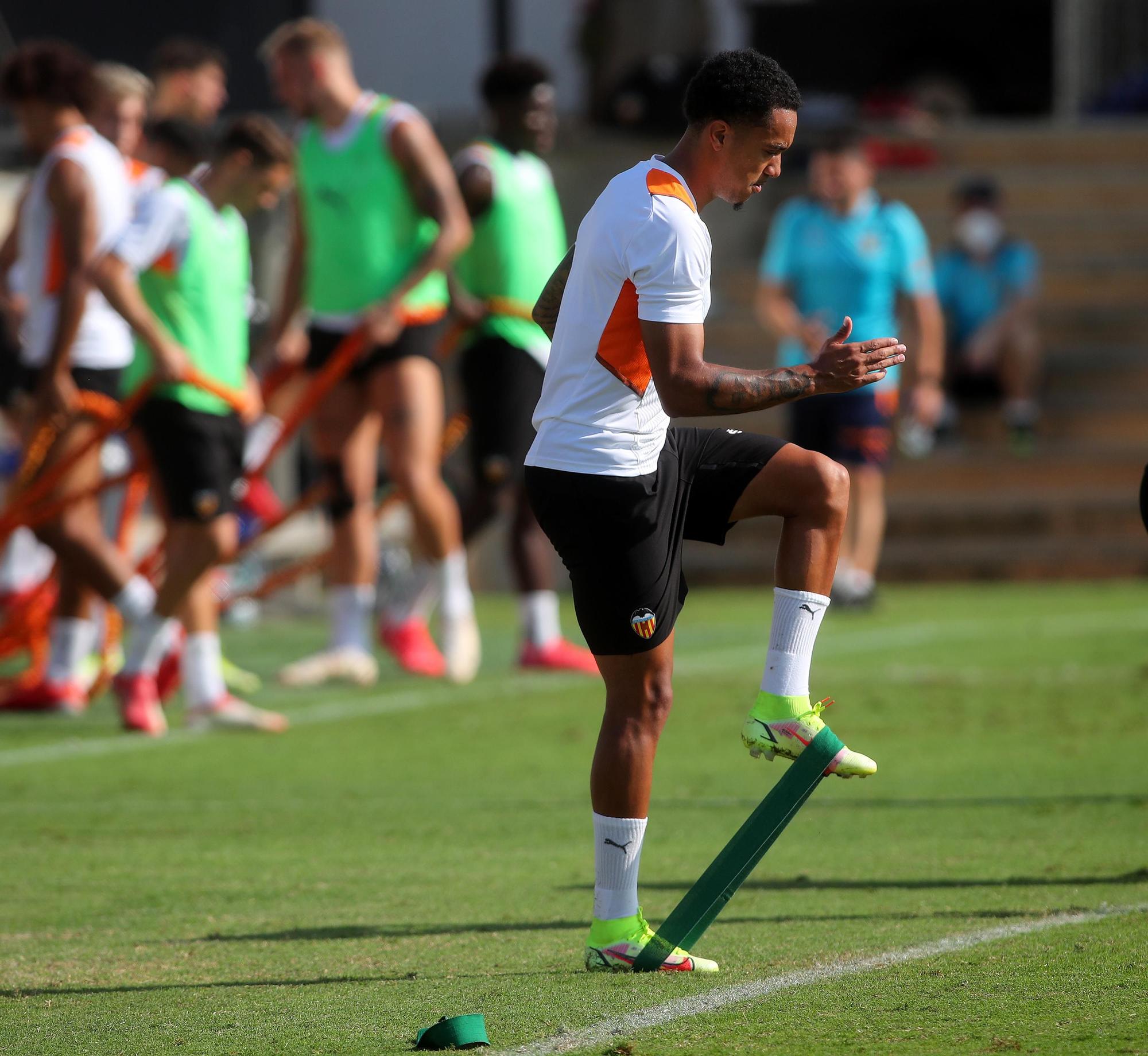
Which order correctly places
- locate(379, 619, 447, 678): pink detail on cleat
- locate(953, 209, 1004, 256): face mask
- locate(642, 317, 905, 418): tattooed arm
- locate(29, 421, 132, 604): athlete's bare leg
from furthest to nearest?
locate(953, 209, 1004, 256): face mask → locate(379, 619, 447, 678): pink detail on cleat → locate(29, 421, 132, 604): athlete's bare leg → locate(642, 317, 905, 418): tattooed arm

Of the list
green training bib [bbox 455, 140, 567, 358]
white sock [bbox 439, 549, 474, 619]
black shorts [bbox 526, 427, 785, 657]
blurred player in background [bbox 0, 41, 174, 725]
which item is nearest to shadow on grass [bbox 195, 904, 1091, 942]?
black shorts [bbox 526, 427, 785, 657]

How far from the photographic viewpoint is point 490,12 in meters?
21.6

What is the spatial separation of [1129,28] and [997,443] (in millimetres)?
7978

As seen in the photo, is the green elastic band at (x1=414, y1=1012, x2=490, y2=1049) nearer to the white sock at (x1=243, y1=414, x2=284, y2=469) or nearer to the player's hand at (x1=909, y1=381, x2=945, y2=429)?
the white sock at (x1=243, y1=414, x2=284, y2=469)

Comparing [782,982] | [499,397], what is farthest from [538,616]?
[782,982]

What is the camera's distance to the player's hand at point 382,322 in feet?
30.7

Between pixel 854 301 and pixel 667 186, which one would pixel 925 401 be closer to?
pixel 854 301

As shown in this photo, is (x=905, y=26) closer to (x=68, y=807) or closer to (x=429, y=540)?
(x=429, y=540)

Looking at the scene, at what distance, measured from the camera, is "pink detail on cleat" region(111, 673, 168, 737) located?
336 inches

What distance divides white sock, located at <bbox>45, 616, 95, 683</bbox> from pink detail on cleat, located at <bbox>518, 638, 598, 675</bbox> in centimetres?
206

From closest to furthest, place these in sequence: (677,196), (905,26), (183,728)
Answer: (677,196) → (183,728) → (905,26)

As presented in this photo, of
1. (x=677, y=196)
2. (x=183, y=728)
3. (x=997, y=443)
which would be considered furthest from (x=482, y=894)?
(x=997, y=443)

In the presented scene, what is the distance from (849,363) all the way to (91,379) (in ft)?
18.0

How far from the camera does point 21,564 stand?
12.1m
